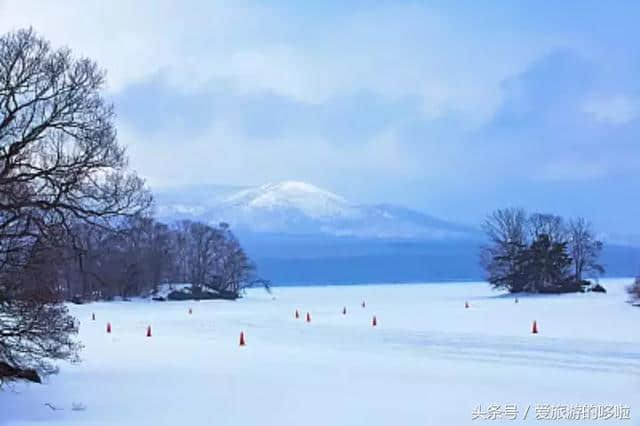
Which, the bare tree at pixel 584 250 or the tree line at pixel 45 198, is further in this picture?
the bare tree at pixel 584 250

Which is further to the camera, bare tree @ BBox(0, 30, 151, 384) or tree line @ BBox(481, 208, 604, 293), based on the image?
tree line @ BBox(481, 208, 604, 293)

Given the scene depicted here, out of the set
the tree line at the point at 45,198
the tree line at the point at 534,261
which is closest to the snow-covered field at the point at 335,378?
the tree line at the point at 45,198

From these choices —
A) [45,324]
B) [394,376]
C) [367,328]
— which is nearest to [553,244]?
[367,328]

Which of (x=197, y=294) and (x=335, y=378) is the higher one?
(x=197, y=294)

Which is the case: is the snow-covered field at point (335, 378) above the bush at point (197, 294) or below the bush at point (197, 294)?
below

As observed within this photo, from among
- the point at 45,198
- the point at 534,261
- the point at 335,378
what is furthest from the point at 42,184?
the point at 534,261

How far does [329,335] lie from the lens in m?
30.8

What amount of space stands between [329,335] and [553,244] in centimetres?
5678

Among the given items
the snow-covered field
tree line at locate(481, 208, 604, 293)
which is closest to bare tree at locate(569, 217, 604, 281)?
tree line at locate(481, 208, 604, 293)

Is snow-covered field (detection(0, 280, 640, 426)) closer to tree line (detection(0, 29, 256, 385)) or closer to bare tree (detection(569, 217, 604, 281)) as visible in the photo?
tree line (detection(0, 29, 256, 385))

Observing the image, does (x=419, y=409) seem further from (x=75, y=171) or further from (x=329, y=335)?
(x=329, y=335)

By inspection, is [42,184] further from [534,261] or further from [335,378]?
[534,261]

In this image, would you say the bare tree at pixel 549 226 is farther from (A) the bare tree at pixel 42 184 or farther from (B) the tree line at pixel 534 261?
(A) the bare tree at pixel 42 184

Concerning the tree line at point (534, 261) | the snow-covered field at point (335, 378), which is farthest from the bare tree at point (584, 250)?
the snow-covered field at point (335, 378)
